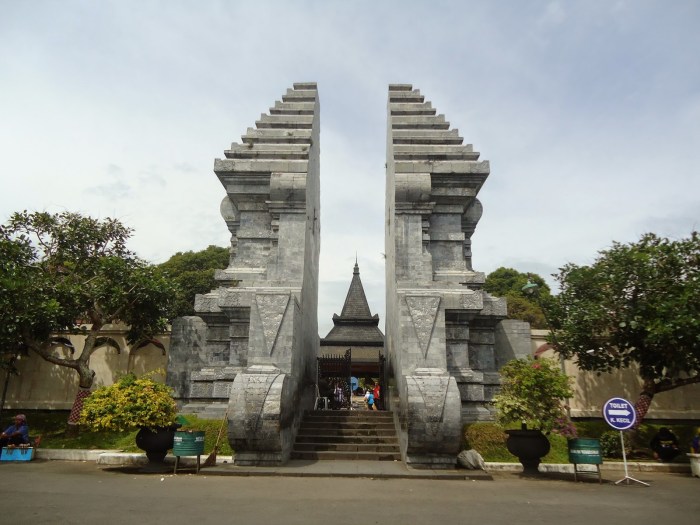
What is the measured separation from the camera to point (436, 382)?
33.4 ft

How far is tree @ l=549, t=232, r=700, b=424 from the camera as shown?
40.2 ft

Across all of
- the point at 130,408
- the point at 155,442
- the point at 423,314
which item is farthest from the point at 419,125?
the point at 155,442

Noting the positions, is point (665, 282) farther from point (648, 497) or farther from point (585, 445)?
point (648, 497)

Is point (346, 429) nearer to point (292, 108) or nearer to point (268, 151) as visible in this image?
point (268, 151)

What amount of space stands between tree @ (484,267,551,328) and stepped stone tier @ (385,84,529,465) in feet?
60.1

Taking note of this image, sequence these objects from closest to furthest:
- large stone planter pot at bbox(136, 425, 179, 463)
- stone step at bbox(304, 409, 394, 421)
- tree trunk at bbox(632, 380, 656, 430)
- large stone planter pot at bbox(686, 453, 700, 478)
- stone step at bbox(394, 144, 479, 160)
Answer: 1. large stone planter pot at bbox(136, 425, 179, 463)
2. large stone planter pot at bbox(686, 453, 700, 478)
3. stone step at bbox(304, 409, 394, 421)
4. tree trunk at bbox(632, 380, 656, 430)
5. stone step at bbox(394, 144, 479, 160)

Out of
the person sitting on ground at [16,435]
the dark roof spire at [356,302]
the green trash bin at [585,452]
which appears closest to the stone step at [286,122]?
the person sitting on ground at [16,435]

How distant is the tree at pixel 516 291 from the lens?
115ft

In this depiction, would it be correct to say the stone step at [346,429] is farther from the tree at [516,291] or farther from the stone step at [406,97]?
the tree at [516,291]

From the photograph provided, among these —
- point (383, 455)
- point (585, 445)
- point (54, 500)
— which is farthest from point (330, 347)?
point (54, 500)

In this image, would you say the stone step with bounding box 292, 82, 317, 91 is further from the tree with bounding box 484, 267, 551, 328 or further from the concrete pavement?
the tree with bounding box 484, 267, 551, 328

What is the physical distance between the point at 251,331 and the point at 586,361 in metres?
9.41

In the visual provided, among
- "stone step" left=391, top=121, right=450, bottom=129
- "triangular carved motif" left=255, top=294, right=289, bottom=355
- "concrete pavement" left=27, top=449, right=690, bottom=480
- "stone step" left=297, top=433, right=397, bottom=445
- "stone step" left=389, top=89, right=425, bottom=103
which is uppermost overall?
"stone step" left=389, top=89, right=425, bottom=103

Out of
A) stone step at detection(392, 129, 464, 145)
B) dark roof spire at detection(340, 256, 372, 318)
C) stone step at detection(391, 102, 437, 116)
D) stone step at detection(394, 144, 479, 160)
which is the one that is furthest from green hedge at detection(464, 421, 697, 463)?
dark roof spire at detection(340, 256, 372, 318)
